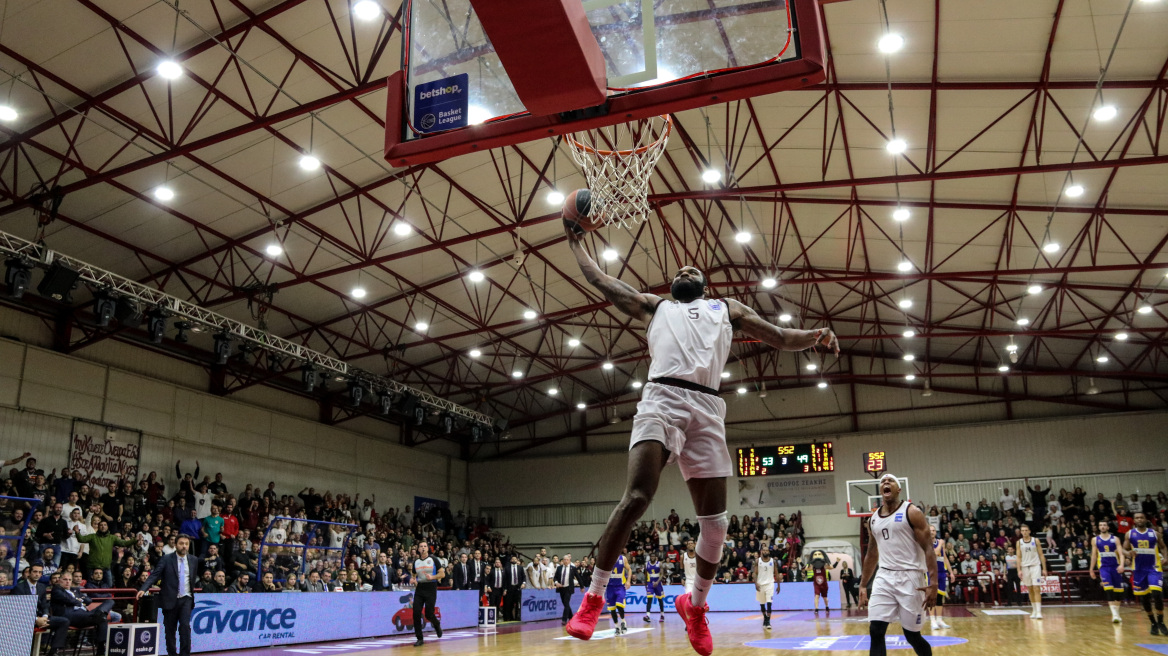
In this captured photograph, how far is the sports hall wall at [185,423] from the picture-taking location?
19.8 metres

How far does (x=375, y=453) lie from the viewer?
31.7 metres

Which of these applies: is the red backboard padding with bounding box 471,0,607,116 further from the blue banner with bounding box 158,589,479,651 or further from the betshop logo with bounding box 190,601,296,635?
the betshop logo with bounding box 190,601,296,635

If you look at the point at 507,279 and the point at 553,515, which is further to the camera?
the point at 553,515

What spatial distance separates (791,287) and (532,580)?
12543 mm

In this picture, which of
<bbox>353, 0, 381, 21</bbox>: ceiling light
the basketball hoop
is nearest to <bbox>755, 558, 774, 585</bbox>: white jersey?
the basketball hoop

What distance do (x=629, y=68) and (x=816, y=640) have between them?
10643 mm

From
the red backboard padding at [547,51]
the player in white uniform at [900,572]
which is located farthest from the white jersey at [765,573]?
the red backboard padding at [547,51]

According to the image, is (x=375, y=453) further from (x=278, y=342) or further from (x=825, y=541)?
(x=825, y=541)

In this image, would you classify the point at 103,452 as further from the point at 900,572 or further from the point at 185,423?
the point at 900,572

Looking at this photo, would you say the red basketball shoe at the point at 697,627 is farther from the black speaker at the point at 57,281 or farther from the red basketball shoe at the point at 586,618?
the black speaker at the point at 57,281

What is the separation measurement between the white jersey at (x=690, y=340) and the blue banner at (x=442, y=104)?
243 centimetres

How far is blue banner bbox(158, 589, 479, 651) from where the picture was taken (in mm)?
13172

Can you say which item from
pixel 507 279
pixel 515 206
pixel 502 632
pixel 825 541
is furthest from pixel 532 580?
pixel 825 541

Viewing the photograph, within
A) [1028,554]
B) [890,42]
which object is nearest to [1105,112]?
[890,42]
